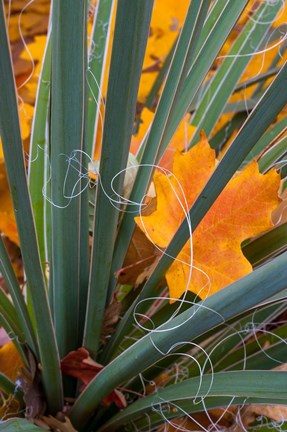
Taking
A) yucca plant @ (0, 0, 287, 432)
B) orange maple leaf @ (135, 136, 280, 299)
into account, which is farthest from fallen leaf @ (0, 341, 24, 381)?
orange maple leaf @ (135, 136, 280, 299)

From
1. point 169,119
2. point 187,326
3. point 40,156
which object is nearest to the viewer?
point 187,326

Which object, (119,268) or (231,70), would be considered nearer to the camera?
(119,268)

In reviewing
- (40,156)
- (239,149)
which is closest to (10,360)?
(40,156)

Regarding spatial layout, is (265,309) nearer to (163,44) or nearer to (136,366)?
(136,366)

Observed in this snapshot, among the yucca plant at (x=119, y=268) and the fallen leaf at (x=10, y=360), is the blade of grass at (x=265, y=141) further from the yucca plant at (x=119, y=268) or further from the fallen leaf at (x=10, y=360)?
the fallen leaf at (x=10, y=360)

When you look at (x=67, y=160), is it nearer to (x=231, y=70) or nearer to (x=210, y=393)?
(x=210, y=393)

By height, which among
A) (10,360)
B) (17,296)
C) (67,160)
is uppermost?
(67,160)

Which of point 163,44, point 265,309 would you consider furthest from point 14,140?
point 163,44
